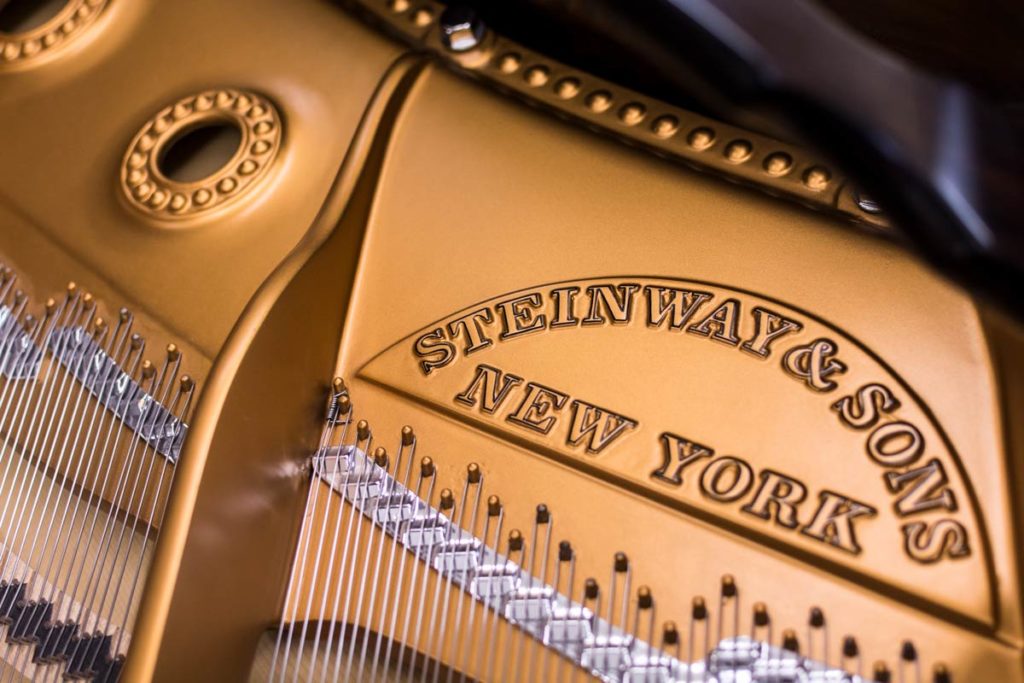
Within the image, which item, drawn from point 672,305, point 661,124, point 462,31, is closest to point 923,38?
point 661,124

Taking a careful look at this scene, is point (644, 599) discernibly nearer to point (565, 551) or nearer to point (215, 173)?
point (565, 551)

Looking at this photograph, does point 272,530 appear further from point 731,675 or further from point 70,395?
point 731,675

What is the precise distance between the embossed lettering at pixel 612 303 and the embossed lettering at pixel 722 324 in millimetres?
85

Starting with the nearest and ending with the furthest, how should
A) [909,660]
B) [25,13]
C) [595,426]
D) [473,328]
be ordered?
1. [909,660]
2. [595,426]
3. [473,328]
4. [25,13]

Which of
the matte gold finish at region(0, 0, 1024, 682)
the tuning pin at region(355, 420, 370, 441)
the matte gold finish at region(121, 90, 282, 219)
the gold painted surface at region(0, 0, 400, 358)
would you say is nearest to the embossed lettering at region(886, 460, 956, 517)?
the matte gold finish at region(0, 0, 1024, 682)

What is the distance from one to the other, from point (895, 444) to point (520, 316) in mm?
488

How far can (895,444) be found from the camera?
1306mm

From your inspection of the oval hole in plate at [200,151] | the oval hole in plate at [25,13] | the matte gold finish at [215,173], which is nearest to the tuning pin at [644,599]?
the matte gold finish at [215,173]

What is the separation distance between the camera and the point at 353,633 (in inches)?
52.9

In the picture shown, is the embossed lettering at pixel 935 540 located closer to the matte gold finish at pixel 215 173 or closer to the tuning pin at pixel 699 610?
the tuning pin at pixel 699 610

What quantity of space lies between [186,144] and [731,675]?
1.19 meters

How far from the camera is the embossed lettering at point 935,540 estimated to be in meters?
1.22

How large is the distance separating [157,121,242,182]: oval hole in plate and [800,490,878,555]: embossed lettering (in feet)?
3.38

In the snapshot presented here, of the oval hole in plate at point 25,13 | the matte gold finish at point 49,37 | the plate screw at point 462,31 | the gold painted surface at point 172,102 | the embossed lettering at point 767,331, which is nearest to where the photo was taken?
the embossed lettering at point 767,331
